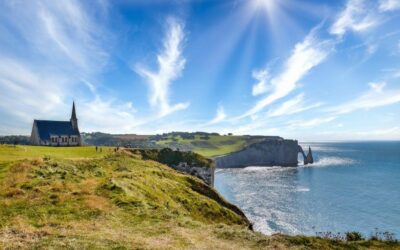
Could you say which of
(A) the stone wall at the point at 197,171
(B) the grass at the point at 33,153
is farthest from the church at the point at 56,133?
(A) the stone wall at the point at 197,171

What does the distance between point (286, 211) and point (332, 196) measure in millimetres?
25683

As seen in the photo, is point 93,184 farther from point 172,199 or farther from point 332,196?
point 332,196

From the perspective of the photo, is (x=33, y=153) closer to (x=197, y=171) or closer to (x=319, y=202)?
(x=197, y=171)

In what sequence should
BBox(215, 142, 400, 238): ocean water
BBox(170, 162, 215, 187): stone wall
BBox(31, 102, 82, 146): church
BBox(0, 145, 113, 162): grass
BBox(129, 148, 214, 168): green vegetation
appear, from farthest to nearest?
BBox(31, 102, 82, 146): church
BBox(170, 162, 215, 187): stone wall
BBox(129, 148, 214, 168): green vegetation
BBox(215, 142, 400, 238): ocean water
BBox(0, 145, 113, 162): grass

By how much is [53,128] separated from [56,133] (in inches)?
80.7

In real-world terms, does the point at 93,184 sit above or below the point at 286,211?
above

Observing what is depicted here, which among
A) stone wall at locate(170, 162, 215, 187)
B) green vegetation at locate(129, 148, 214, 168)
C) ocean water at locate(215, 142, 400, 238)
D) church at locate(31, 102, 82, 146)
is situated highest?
church at locate(31, 102, 82, 146)

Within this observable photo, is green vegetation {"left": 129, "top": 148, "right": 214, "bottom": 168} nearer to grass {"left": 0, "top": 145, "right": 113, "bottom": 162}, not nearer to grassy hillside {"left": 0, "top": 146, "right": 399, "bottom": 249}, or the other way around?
grass {"left": 0, "top": 145, "right": 113, "bottom": 162}

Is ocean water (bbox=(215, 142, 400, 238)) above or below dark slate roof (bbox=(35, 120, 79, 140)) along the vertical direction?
below

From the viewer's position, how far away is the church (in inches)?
3797

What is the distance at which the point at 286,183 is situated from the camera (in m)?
121

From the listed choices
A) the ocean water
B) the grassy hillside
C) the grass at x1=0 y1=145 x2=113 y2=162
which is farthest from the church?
the grassy hillside

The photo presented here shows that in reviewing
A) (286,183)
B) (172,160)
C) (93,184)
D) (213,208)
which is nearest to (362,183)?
(286,183)

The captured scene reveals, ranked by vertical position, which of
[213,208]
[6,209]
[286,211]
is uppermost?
[6,209]
